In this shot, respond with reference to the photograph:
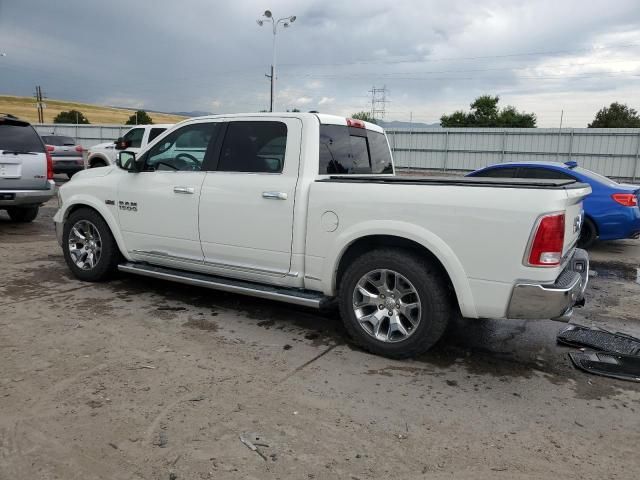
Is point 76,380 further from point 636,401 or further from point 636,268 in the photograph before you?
point 636,268

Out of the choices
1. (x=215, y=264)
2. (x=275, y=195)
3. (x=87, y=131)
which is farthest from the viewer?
(x=87, y=131)

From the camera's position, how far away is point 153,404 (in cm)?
319

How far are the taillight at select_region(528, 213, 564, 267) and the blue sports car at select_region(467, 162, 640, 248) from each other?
15.0 feet

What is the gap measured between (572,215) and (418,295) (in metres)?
1.26

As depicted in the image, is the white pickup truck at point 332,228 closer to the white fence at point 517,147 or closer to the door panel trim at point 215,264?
the door panel trim at point 215,264

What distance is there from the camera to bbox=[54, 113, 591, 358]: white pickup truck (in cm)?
349

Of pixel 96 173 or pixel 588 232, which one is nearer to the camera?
pixel 96 173

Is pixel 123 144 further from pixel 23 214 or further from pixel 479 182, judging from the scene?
pixel 479 182

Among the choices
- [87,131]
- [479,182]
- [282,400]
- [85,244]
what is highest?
[87,131]

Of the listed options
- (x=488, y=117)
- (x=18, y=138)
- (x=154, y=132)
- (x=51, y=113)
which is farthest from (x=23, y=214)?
(x=51, y=113)

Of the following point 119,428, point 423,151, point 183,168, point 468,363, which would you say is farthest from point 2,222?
point 423,151

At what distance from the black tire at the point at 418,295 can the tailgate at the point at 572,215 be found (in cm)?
92

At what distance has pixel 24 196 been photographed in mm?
8641

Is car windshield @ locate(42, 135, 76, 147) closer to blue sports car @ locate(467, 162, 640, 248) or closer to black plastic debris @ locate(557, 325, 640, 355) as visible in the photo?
blue sports car @ locate(467, 162, 640, 248)
